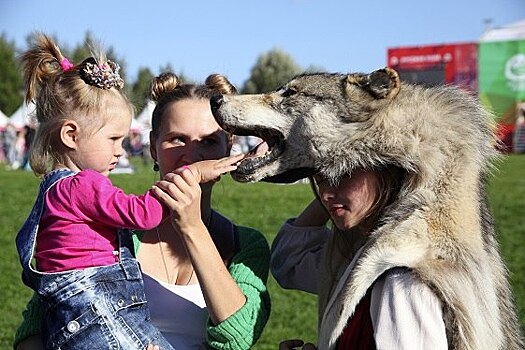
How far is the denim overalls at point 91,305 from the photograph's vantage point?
2.85 metres

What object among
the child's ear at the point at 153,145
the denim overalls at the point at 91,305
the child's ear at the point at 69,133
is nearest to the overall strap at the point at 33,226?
the denim overalls at the point at 91,305

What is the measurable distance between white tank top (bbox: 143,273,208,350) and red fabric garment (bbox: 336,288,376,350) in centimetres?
83

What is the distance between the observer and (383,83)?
9.07 ft

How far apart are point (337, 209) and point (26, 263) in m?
1.19

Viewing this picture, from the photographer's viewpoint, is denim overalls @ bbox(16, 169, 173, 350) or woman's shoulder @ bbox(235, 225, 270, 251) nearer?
denim overalls @ bbox(16, 169, 173, 350)

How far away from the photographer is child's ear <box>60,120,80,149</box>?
3146 mm

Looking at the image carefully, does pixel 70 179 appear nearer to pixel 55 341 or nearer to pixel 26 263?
pixel 26 263

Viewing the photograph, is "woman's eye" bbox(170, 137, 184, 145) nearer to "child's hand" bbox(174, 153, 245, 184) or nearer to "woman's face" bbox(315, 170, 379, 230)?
"child's hand" bbox(174, 153, 245, 184)

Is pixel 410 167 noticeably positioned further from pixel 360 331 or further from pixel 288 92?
pixel 288 92

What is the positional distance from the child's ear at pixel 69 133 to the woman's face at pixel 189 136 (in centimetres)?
39

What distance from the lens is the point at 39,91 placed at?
3.34 metres

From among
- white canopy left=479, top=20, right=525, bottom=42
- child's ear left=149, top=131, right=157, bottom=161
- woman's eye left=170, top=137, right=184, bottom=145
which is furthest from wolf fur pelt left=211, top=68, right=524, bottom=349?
white canopy left=479, top=20, right=525, bottom=42

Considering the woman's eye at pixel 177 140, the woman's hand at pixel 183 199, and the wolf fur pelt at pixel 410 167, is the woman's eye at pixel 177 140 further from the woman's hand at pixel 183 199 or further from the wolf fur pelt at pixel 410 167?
the woman's hand at pixel 183 199

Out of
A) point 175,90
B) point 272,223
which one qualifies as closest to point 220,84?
point 175,90
